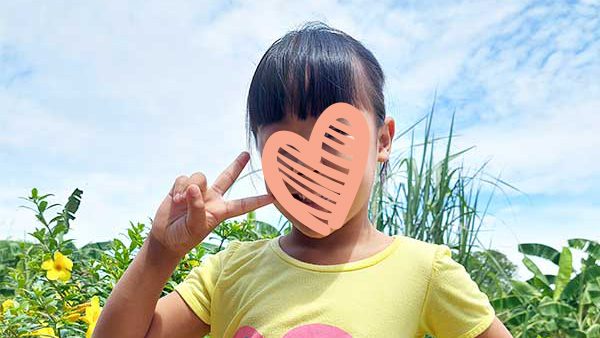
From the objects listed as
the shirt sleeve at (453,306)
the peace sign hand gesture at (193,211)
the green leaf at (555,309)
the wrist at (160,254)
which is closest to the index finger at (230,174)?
the peace sign hand gesture at (193,211)

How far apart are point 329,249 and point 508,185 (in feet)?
5.88

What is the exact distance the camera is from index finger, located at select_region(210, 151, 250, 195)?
1132mm

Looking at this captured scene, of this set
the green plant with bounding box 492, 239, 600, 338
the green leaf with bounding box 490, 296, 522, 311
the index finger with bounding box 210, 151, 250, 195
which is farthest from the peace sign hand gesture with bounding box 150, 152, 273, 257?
the green leaf with bounding box 490, 296, 522, 311

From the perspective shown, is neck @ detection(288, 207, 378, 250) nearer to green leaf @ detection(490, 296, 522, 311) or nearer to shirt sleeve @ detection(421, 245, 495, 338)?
shirt sleeve @ detection(421, 245, 495, 338)

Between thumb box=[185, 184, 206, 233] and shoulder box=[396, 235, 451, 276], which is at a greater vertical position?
thumb box=[185, 184, 206, 233]

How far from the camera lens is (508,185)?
2.80 meters

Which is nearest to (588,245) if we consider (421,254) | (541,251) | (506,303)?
(541,251)

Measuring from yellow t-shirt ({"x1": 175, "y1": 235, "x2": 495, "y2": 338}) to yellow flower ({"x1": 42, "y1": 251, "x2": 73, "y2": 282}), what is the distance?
520mm

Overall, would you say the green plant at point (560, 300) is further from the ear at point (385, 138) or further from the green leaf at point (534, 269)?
the ear at point (385, 138)

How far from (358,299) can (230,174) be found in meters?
0.30

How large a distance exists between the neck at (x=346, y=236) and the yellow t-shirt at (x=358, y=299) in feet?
0.14

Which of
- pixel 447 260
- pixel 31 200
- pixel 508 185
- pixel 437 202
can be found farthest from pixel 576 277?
pixel 31 200

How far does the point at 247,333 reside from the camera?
1.16 meters

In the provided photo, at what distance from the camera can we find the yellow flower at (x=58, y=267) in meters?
1.62
